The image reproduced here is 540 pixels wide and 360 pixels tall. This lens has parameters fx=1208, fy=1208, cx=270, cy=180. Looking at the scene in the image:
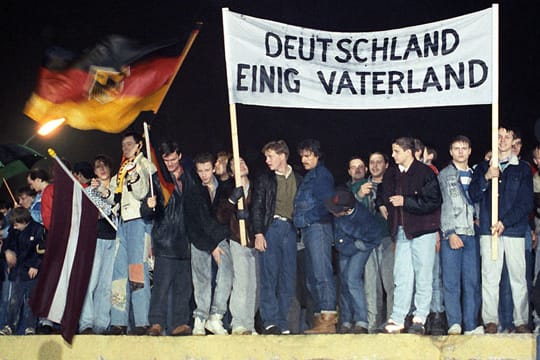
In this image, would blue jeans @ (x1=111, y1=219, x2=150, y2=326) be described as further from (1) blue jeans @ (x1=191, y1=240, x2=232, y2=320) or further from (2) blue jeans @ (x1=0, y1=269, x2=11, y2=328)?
(2) blue jeans @ (x1=0, y1=269, x2=11, y2=328)

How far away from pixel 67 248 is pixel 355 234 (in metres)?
2.91

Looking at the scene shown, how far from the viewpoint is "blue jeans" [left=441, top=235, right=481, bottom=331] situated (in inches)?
444

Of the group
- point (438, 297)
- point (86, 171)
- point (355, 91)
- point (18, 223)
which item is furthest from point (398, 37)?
point (18, 223)

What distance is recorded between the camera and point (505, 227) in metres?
11.3

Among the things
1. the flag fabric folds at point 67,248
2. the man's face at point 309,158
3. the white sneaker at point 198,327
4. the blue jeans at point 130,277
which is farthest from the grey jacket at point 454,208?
the flag fabric folds at point 67,248

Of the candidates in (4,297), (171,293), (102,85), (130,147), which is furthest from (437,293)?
(4,297)

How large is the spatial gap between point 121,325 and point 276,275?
5.37 feet

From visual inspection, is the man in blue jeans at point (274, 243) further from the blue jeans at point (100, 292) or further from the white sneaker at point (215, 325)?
the blue jeans at point (100, 292)

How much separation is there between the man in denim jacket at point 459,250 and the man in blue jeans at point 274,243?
1.49 metres

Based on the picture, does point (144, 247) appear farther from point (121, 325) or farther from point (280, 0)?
point (280, 0)

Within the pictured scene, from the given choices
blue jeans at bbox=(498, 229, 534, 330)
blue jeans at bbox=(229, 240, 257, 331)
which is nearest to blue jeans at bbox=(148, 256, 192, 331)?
blue jeans at bbox=(229, 240, 257, 331)

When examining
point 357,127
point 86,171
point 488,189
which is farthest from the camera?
point 357,127

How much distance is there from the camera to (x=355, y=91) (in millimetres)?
11938

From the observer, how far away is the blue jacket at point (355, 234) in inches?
460
